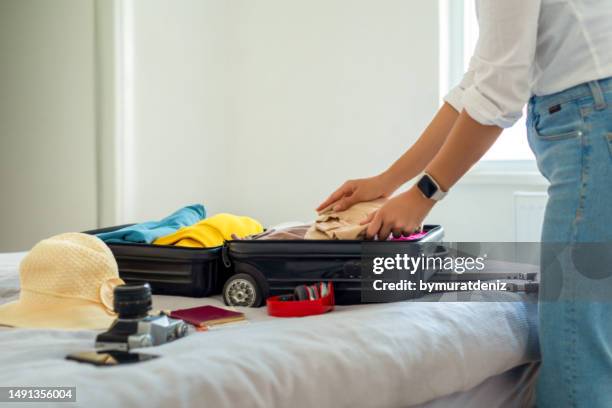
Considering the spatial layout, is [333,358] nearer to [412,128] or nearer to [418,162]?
[418,162]

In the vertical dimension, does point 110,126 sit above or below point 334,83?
below

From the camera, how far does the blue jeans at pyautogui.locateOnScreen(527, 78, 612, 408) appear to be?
0.87 meters

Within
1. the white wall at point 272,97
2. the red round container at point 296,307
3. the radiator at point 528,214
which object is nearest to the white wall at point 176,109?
the white wall at point 272,97

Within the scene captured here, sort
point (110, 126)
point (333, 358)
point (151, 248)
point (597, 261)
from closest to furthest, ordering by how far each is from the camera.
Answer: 1. point (333, 358)
2. point (597, 261)
3. point (151, 248)
4. point (110, 126)

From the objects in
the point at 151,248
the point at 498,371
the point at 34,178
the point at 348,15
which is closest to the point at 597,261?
the point at 498,371

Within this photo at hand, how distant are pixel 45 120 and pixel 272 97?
1183mm

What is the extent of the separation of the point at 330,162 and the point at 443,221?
26.9 inches

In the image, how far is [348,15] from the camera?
313 cm

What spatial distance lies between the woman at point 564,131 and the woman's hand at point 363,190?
1.01 ft

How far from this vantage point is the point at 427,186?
1.04 metres

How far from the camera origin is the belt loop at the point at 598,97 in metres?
0.88

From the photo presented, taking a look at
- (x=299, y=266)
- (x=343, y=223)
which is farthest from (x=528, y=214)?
(x=299, y=266)

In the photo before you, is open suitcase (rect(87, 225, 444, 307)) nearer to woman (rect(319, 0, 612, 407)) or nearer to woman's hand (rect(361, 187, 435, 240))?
woman's hand (rect(361, 187, 435, 240))

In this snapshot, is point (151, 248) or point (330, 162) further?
point (330, 162)
